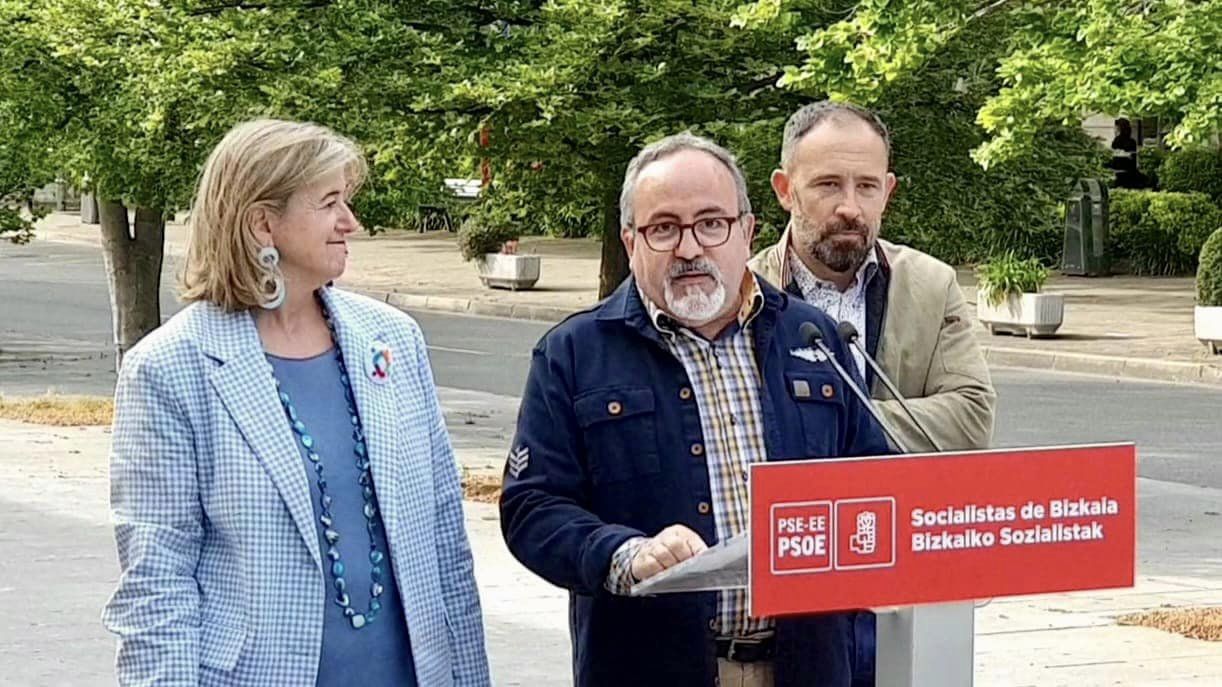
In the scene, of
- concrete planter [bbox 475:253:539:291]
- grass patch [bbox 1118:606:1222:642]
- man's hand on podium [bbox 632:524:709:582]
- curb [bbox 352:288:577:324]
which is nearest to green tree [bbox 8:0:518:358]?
grass patch [bbox 1118:606:1222:642]

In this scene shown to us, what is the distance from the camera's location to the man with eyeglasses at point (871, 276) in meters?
4.45

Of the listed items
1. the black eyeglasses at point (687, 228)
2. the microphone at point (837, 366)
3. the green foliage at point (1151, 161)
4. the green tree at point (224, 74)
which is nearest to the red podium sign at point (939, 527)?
the microphone at point (837, 366)

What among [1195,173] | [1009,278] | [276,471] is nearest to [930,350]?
[276,471]

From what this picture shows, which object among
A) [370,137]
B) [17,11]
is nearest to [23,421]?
[17,11]

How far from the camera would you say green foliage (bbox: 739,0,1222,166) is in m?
11.7

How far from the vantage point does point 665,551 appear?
3.31 m

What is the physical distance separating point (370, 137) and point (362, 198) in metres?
2.70

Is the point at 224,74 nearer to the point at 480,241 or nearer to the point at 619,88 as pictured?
the point at 619,88

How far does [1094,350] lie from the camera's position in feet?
71.4

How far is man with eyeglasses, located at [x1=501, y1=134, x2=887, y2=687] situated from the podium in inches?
14.7

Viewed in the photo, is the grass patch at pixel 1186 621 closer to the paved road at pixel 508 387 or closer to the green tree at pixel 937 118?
the green tree at pixel 937 118

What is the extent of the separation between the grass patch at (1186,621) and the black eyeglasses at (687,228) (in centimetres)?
521

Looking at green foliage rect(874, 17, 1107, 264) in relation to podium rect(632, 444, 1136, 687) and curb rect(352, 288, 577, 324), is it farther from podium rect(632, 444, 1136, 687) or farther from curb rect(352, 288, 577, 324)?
curb rect(352, 288, 577, 324)

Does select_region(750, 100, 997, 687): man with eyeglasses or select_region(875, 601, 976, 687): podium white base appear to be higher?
select_region(750, 100, 997, 687): man with eyeglasses
